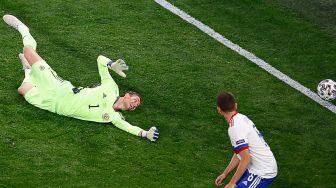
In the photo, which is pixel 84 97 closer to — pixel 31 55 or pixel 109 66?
pixel 109 66

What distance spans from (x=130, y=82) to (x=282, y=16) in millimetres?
3711

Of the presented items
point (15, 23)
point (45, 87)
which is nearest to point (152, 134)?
point (45, 87)

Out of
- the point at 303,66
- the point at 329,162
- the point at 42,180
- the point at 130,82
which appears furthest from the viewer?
the point at 303,66

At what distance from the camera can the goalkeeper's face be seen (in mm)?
10766

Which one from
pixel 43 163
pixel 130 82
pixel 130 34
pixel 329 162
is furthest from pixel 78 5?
pixel 329 162

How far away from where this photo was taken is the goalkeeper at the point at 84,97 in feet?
35.4

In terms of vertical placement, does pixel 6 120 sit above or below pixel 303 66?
below

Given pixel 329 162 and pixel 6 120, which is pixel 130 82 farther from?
pixel 329 162

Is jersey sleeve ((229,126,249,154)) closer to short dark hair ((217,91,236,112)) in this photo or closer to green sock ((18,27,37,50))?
short dark hair ((217,91,236,112))

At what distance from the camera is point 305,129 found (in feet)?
36.4

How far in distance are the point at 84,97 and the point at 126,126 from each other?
2.53 ft

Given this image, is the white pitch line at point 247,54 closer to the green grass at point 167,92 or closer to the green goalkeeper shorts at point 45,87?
the green grass at point 167,92

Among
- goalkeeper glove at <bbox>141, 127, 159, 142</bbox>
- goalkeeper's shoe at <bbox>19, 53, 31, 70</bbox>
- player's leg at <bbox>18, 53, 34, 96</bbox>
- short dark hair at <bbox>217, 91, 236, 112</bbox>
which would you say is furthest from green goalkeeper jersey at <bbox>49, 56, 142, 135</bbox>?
short dark hair at <bbox>217, 91, 236, 112</bbox>

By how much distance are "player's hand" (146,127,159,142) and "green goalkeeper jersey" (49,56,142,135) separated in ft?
1.03
